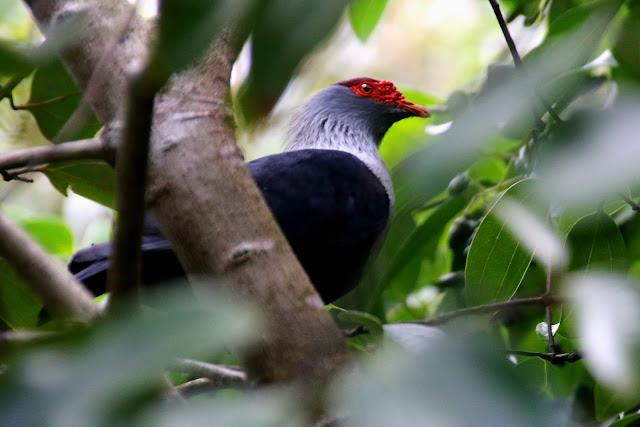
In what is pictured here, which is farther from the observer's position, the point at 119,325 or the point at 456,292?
the point at 456,292

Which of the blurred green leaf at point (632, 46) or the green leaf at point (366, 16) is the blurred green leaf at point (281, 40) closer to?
the blurred green leaf at point (632, 46)

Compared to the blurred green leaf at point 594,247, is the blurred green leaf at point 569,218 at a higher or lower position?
higher

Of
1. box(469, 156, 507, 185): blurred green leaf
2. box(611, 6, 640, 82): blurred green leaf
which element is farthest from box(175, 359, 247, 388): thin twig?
box(469, 156, 507, 185): blurred green leaf

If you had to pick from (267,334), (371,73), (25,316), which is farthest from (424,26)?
(267,334)

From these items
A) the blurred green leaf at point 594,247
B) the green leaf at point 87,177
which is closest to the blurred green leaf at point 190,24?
the blurred green leaf at point 594,247

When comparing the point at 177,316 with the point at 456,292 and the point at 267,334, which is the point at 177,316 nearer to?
the point at 267,334

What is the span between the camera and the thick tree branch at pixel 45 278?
2.97 feet

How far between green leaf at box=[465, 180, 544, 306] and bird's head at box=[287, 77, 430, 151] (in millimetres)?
1822

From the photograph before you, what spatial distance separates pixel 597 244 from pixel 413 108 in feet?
6.13

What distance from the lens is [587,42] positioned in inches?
50.6

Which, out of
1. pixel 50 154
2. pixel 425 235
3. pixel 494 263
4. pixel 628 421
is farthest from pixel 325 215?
pixel 50 154

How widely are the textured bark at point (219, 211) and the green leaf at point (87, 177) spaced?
19.1 inches

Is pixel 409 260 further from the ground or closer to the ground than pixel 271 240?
closer to the ground

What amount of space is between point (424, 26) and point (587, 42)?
8642 mm
